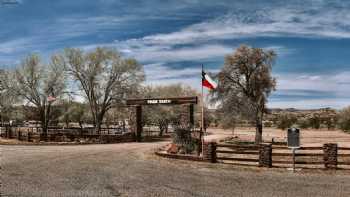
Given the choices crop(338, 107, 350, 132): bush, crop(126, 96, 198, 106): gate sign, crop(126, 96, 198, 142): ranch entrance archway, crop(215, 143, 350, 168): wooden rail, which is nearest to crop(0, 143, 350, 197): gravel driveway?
crop(215, 143, 350, 168): wooden rail

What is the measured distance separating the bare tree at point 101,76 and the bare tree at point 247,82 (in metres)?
13.0

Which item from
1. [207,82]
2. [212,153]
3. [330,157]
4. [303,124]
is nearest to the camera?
[330,157]

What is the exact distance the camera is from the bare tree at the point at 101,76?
46.2m

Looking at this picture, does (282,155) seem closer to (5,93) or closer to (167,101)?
(167,101)

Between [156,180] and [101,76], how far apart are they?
108 feet

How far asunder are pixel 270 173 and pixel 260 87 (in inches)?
870

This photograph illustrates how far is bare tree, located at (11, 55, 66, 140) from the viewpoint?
47125 mm

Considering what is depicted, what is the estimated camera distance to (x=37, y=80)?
47469 millimetres

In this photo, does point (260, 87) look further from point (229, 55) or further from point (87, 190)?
point (87, 190)

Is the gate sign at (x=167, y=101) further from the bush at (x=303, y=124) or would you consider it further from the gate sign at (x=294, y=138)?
the bush at (x=303, y=124)

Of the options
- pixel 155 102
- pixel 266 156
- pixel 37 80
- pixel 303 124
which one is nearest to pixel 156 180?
pixel 266 156

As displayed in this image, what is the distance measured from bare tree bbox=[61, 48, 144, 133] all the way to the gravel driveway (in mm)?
25844

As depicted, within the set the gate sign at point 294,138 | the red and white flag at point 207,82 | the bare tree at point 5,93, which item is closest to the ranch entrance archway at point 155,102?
the red and white flag at point 207,82

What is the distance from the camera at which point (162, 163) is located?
20.8 m
